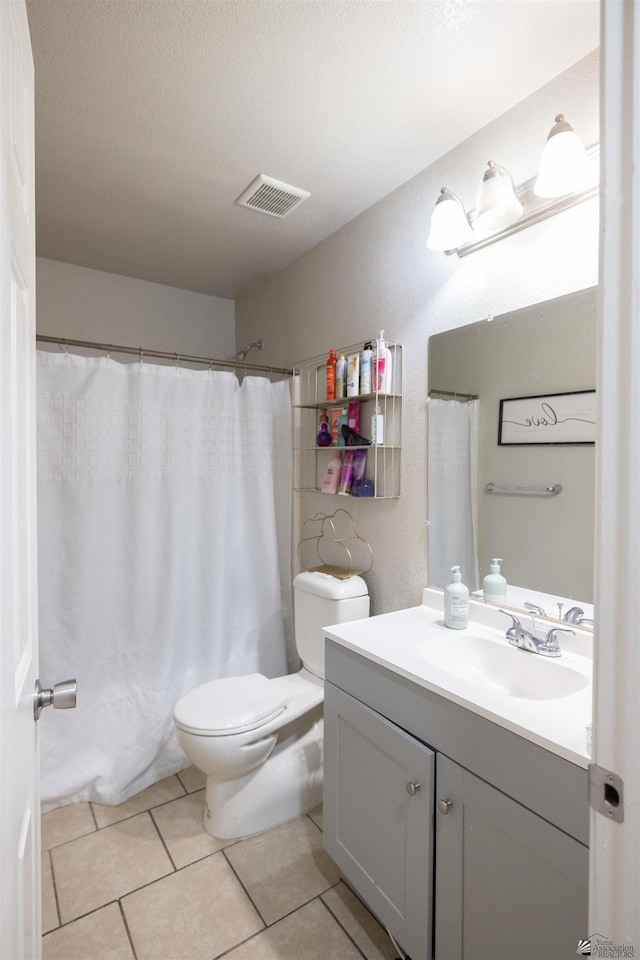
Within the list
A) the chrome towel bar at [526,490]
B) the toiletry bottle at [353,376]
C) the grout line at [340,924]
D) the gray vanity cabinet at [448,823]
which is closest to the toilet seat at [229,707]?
the gray vanity cabinet at [448,823]

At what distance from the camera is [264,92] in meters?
1.43

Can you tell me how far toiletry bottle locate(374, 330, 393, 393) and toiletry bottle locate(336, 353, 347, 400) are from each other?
192 millimetres

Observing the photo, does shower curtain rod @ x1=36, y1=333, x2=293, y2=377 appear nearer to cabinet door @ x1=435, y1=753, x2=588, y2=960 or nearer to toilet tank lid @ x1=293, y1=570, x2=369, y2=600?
toilet tank lid @ x1=293, y1=570, x2=369, y2=600

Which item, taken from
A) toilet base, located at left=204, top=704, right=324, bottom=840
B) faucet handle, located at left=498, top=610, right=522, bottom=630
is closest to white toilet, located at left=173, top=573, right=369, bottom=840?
toilet base, located at left=204, top=704, right=324, bottom=840

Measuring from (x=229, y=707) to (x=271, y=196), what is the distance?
77.2 inches

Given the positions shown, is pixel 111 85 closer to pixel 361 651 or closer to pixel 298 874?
pixel 361 651

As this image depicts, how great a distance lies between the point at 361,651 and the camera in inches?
53.8

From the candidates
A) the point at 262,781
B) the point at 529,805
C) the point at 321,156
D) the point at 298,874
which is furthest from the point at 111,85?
the point at 298,874

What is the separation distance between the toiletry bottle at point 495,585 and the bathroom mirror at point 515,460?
0.10 feet

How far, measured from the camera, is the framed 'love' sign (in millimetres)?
1318

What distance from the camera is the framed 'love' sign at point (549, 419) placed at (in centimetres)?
132

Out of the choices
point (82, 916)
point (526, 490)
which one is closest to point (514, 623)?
point (526, 490)

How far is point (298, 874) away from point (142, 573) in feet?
4.08

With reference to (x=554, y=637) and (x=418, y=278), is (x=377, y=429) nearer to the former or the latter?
(x=418, y=278)
